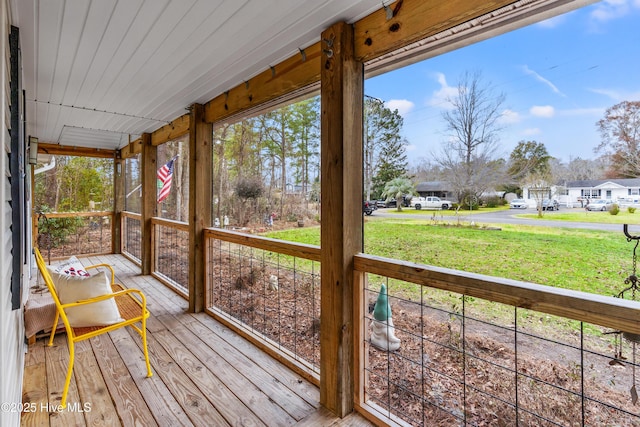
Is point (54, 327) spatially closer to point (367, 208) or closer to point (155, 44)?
point (155, 44)

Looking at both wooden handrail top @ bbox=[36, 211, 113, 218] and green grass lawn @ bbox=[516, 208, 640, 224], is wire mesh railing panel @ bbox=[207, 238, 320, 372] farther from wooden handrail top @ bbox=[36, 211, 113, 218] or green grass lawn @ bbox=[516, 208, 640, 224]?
wooden handrail top @ bbox=[36, 211, 113, 218]

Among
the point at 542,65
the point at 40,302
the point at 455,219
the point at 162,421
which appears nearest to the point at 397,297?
the point at 455,219

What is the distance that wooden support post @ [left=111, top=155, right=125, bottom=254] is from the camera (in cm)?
627

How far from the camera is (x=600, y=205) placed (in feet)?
3.79

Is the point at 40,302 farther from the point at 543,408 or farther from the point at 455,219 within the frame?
the point at 543,408

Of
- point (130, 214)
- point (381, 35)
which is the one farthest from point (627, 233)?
point (130, 214)

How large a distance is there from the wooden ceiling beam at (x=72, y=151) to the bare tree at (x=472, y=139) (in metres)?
6.82

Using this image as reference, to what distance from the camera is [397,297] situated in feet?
6.01

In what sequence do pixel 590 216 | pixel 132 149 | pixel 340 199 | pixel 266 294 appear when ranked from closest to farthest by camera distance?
1. pixel 590 216
2. pixel 340 199
3. pixel 266 294
4. pixel 132 149

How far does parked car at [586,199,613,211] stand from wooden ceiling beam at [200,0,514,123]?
33.5 inches

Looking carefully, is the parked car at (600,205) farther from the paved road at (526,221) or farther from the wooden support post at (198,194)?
the wooden support post at (198,194)

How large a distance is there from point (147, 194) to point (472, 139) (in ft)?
15.7

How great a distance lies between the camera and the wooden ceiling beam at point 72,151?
18.6 feet

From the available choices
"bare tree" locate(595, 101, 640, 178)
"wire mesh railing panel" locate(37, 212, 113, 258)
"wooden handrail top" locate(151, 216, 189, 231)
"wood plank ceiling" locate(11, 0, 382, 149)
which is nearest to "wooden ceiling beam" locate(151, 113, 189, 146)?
"wood plank ceiling" locate(11, 0, 382, 149)
